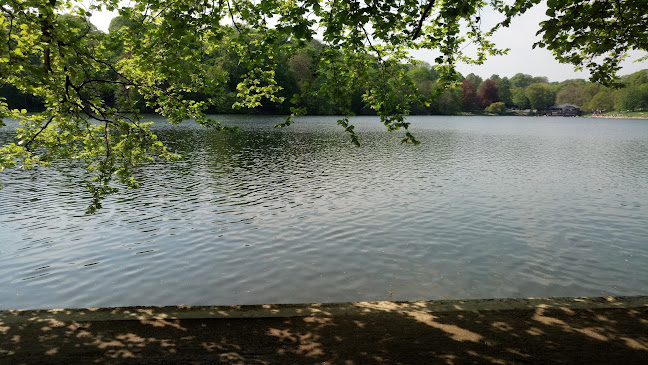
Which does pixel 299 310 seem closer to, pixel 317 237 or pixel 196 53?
pixel 196 53

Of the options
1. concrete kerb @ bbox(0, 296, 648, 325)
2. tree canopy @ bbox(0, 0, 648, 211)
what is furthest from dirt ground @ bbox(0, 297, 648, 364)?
tree canopy @ bbox(0, 0, 648, 211)

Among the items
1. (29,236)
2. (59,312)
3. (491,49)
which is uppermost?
(491,49)

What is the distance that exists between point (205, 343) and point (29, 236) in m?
14.3

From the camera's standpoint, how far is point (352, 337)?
716cm

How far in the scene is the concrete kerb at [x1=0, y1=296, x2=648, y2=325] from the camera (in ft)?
25.8

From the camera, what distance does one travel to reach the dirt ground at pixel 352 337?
255 inches

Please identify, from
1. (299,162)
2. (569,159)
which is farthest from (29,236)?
(569,159)

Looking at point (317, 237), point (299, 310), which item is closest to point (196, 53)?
point (299, 310)

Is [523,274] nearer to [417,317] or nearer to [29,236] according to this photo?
[417,317]

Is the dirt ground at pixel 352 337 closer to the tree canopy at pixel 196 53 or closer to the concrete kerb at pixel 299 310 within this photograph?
the concrete kerb at pixel 299 310

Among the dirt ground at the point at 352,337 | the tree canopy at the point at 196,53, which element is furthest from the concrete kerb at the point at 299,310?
the tree canopy at the point at 196,53

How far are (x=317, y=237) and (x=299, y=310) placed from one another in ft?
32.4

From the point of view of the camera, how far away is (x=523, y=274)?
14.4m

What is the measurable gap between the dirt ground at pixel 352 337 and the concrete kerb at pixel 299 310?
0.04 meters
